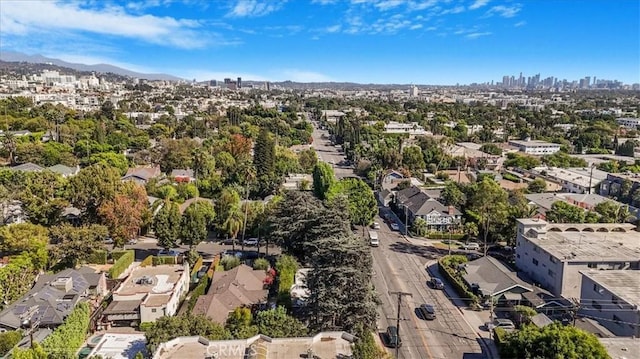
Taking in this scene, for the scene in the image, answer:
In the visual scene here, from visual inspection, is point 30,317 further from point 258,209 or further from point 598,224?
point 598,224

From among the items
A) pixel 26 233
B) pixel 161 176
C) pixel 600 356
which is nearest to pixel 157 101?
pixel 161 176

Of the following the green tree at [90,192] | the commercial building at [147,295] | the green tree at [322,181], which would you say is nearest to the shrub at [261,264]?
the commercial building at [147,295]

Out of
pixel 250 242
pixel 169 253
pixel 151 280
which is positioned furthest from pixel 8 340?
pixel 250 242

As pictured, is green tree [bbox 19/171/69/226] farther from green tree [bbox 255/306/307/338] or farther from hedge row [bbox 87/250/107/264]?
green tree [bbox 255/306/307/338]

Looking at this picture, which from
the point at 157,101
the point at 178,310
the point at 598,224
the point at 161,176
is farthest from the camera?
the point at 157,101

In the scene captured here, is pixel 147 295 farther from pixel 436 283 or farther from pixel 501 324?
pixel 501 324

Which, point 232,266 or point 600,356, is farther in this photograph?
point 232,266

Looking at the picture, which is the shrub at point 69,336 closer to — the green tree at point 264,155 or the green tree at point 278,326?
the green tree at point 278,326
